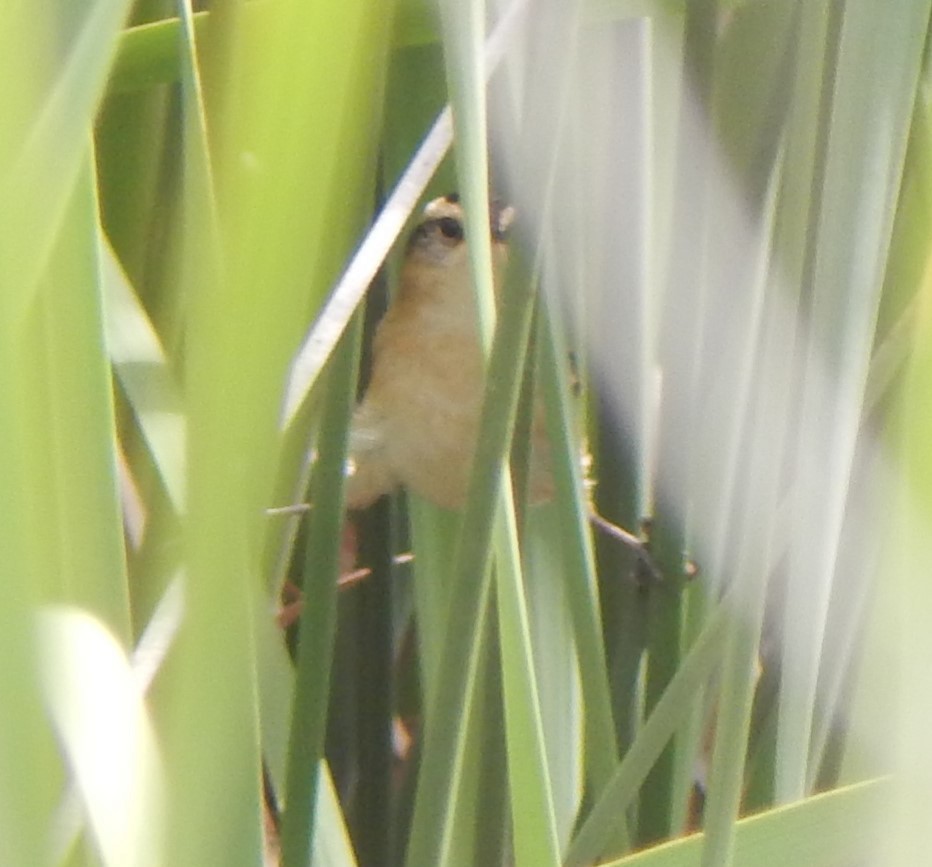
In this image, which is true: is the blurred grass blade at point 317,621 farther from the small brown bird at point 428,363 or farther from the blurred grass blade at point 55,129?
the small brown bird at point 428,363

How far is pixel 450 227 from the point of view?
0.75m

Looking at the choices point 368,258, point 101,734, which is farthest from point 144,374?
point 101,734

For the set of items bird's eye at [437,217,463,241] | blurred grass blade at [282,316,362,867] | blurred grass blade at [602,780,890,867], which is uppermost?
bird's eye at [437,217,463,241]

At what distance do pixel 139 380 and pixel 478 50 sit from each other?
0.53 ft

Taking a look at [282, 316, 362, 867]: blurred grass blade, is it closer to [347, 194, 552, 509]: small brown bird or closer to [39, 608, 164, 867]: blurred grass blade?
[39, 608, 164, 867]: blurred grass blade

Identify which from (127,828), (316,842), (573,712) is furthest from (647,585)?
(127,828)

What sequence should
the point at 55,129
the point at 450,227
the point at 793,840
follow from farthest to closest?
the point at 450,227
the point at 793,840
the point at 55,129

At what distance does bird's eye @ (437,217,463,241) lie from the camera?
2.42ft

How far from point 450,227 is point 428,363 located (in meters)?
0.09

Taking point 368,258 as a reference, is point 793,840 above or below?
below

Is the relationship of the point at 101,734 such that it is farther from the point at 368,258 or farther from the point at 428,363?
the point at 428,363

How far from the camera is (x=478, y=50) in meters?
0.26

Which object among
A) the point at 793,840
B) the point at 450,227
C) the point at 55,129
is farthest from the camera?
the point at 450,227

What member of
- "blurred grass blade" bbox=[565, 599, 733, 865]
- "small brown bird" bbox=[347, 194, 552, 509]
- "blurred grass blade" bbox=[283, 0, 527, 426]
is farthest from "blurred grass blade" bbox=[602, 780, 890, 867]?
"small brown bird" bbox=[347, 194, 552, 509]
